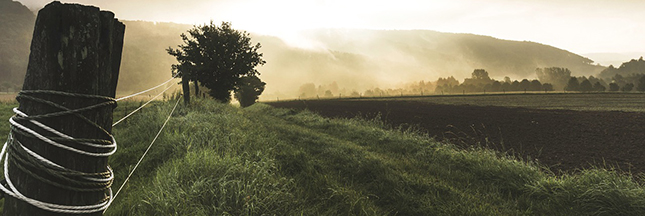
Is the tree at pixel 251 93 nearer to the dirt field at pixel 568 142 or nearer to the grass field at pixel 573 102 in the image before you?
the grass field at pixel 573 102

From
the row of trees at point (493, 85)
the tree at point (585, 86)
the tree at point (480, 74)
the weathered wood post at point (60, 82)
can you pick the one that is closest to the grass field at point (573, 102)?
the weathered wood post at point (60, 82)

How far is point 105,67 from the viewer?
1641 mm

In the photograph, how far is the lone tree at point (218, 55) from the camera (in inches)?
771

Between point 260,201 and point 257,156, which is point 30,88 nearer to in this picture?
point 260,201

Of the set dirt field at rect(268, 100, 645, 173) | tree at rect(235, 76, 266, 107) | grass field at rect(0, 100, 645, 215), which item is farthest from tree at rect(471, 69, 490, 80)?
grass field at rect(0, 100, 645, 215)

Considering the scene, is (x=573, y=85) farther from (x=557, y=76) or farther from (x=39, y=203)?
(x=39, y=203)

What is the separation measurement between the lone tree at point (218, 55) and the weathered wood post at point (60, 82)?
19.1m

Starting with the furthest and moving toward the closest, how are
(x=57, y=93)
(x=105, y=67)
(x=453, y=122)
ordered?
(x=453, y=122), (x=105, y=67), (x=57, y=93)

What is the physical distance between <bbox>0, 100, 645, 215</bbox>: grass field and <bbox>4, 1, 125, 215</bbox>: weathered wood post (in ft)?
4.35

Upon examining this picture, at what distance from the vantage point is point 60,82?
56.3 inches

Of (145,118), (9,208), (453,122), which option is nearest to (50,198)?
(9,208)

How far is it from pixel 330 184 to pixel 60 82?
3.60m

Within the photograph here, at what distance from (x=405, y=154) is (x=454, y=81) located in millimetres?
163146

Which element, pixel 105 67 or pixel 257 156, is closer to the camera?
pixel 105 67
